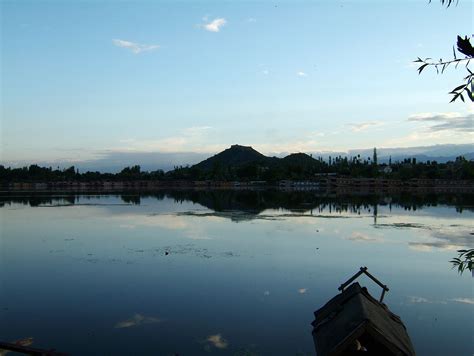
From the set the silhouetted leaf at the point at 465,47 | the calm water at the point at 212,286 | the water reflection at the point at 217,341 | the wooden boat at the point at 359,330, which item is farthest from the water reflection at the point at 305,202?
the silhouetted leaf at the point at 465,47

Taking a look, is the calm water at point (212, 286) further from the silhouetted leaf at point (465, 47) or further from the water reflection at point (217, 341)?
the silhouetted leaf at point (465, 47)

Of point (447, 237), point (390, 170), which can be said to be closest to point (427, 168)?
point (390, 170)

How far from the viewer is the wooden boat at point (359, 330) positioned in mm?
8070

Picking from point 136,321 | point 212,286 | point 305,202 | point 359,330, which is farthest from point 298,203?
point 359,330

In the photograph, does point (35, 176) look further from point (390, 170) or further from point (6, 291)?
point (6, 291)

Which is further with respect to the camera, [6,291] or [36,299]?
[6,291]

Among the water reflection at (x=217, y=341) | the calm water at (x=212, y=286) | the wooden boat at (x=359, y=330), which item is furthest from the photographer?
the calm water at (x=212, y=286)

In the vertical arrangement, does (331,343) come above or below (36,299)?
above

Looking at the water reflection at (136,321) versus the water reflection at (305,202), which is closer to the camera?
the water reflection at (136,321)

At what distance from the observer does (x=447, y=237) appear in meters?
32.5

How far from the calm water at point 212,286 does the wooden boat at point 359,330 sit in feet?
8.46

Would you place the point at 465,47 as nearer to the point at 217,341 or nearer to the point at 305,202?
the point at 217,341

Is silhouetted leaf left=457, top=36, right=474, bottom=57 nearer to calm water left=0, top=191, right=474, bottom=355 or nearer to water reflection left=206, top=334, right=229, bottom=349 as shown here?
calm water left=0, top=191, right=474, bottom=355

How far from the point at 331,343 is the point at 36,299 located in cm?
1253
